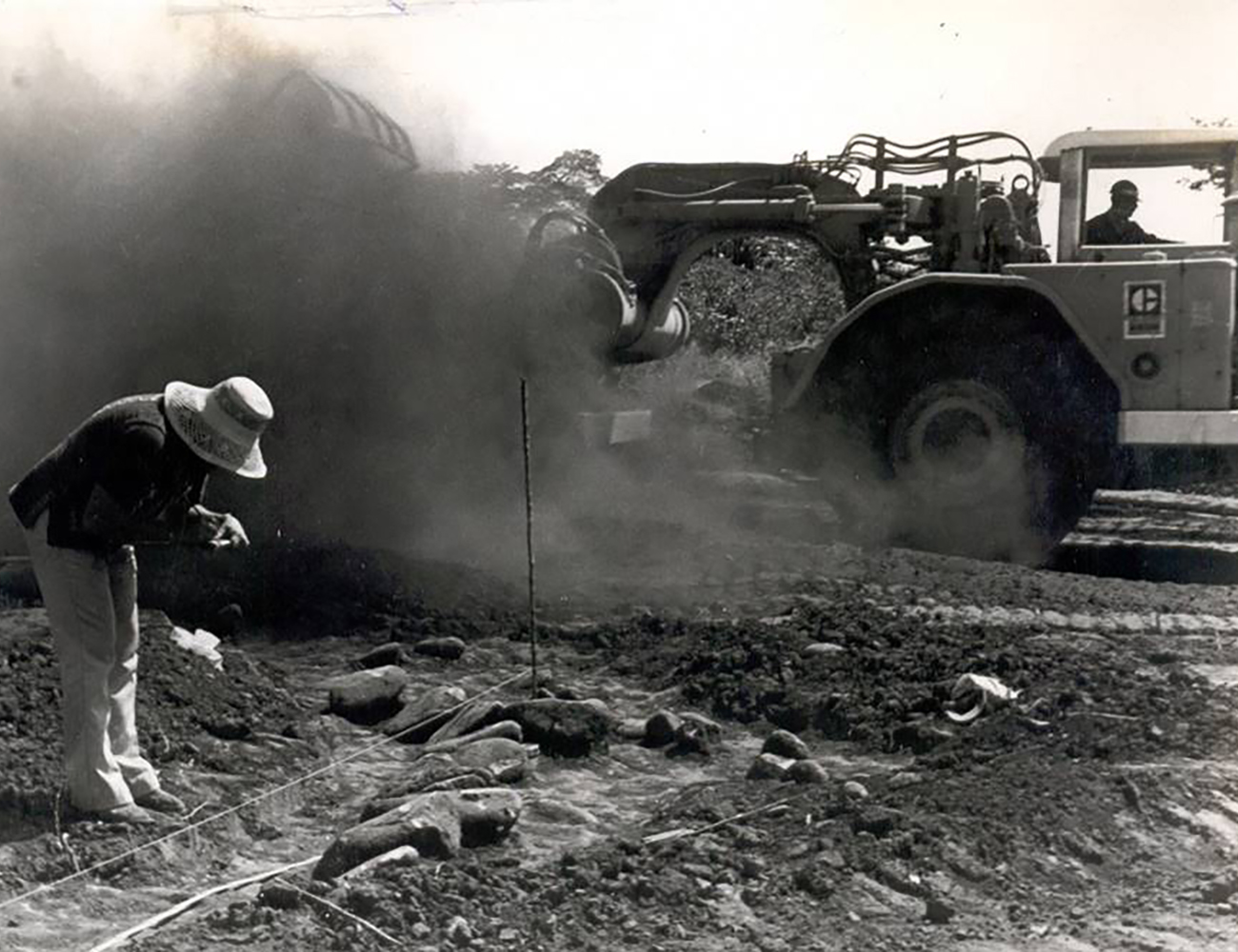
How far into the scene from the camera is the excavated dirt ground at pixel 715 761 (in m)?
4.36

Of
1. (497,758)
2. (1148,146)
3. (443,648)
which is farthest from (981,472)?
(497,758)

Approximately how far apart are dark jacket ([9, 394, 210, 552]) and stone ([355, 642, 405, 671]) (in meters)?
2.54

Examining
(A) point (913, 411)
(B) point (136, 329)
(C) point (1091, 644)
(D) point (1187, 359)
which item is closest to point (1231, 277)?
(D) point (1187, 359)

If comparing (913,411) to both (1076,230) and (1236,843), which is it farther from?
(1236,843)

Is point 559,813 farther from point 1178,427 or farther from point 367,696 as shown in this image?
point 1178,427

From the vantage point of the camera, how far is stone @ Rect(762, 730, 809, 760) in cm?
607

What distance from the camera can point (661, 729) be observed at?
20.9ft

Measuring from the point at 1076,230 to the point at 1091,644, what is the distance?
322cm

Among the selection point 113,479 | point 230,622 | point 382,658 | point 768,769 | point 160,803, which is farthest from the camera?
point 230,622

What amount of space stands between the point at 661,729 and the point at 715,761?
0.95 feet

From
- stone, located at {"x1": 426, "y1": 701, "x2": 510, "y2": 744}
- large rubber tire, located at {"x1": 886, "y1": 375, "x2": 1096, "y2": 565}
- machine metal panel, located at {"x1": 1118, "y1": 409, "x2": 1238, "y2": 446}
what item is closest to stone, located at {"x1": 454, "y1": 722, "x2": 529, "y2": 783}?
stone, located at {"x1": 426, "y1": 701, "x2": 510, "y2": 744}

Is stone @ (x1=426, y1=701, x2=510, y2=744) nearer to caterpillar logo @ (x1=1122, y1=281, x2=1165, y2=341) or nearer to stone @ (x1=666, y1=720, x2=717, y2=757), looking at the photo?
stone @ (x1=666, y1=720, x2=717, y2=757)

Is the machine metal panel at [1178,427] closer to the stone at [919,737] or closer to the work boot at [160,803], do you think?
the stone at [919,737]

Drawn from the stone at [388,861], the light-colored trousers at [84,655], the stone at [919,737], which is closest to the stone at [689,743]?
the stone at [919,737]
